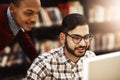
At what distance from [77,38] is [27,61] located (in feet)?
5.82

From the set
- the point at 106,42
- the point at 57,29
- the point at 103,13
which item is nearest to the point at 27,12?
the point at 57,29

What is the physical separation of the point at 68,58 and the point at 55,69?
0.12 m

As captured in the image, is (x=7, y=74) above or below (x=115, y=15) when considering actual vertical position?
below

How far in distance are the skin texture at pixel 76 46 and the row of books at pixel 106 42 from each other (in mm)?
2163

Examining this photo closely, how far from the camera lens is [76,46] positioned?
1782 millimetres

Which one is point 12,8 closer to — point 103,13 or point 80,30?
point 80,30

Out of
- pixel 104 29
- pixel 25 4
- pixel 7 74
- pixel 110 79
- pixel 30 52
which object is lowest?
pixel 7 74

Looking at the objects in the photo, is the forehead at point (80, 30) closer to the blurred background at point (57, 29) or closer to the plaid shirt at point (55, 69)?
the plaid shirt at point (55, 69)

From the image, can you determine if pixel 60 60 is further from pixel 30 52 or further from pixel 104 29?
pixel 104 29

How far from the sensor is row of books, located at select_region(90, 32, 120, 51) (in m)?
4.04

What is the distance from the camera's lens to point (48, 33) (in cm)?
374

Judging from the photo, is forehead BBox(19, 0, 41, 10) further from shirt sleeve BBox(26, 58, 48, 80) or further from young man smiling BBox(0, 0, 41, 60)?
shirt sleeve BBox(26, 58, 48, 80)

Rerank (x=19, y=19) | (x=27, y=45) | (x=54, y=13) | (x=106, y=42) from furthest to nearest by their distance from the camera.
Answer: (x=106, y=42) < (x=54, y=13) < (x=27, y=45) < (x=19, y=19)

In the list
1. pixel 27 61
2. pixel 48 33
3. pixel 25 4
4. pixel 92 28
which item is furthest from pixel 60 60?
pixel 92 28
